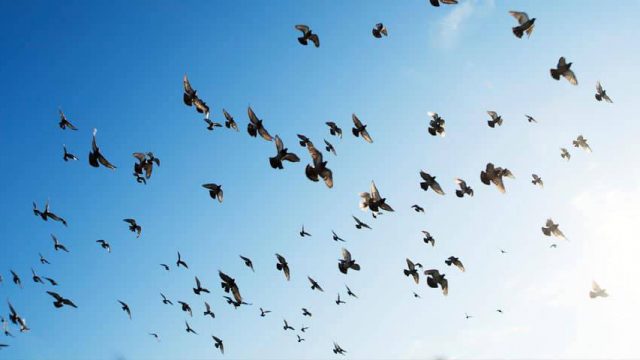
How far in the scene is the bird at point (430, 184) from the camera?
21.2 meters

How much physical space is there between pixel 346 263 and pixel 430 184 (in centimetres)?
539

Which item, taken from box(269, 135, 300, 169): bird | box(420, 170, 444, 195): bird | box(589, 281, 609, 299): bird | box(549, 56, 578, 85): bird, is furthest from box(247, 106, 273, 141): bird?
box(589, 281, 609, 299): bird

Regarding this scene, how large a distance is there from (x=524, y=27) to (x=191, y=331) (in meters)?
25.0

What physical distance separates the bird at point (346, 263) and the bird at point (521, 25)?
11578mm

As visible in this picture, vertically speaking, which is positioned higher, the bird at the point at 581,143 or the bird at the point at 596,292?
the bird at the point at 581,143

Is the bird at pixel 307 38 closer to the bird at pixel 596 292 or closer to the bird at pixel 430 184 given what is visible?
the bird at pixel 430 184

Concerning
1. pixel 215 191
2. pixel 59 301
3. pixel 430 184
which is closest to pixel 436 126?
pixel 430 184

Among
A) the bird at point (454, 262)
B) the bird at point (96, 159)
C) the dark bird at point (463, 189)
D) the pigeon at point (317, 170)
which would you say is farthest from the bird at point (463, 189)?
the bird at point (96, 159)

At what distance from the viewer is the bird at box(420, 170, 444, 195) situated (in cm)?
2120

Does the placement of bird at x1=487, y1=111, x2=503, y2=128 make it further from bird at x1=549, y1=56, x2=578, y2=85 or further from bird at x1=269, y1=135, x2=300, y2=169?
bird at x1=269, y1=135, x2=300, y2=169

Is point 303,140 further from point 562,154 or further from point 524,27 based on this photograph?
point 562,154

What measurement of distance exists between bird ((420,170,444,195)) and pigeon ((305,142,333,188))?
580 cm

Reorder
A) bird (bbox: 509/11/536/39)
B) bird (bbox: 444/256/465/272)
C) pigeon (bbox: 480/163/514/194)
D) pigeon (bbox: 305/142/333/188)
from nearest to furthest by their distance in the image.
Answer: pigeon (bbox: 305/142/333/188) < bird (bbox: 509/11/536/39) < pigeon (bbox: 480/163/514/194) < bird (bbox: 444/256/465/272)

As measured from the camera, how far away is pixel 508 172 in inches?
810
